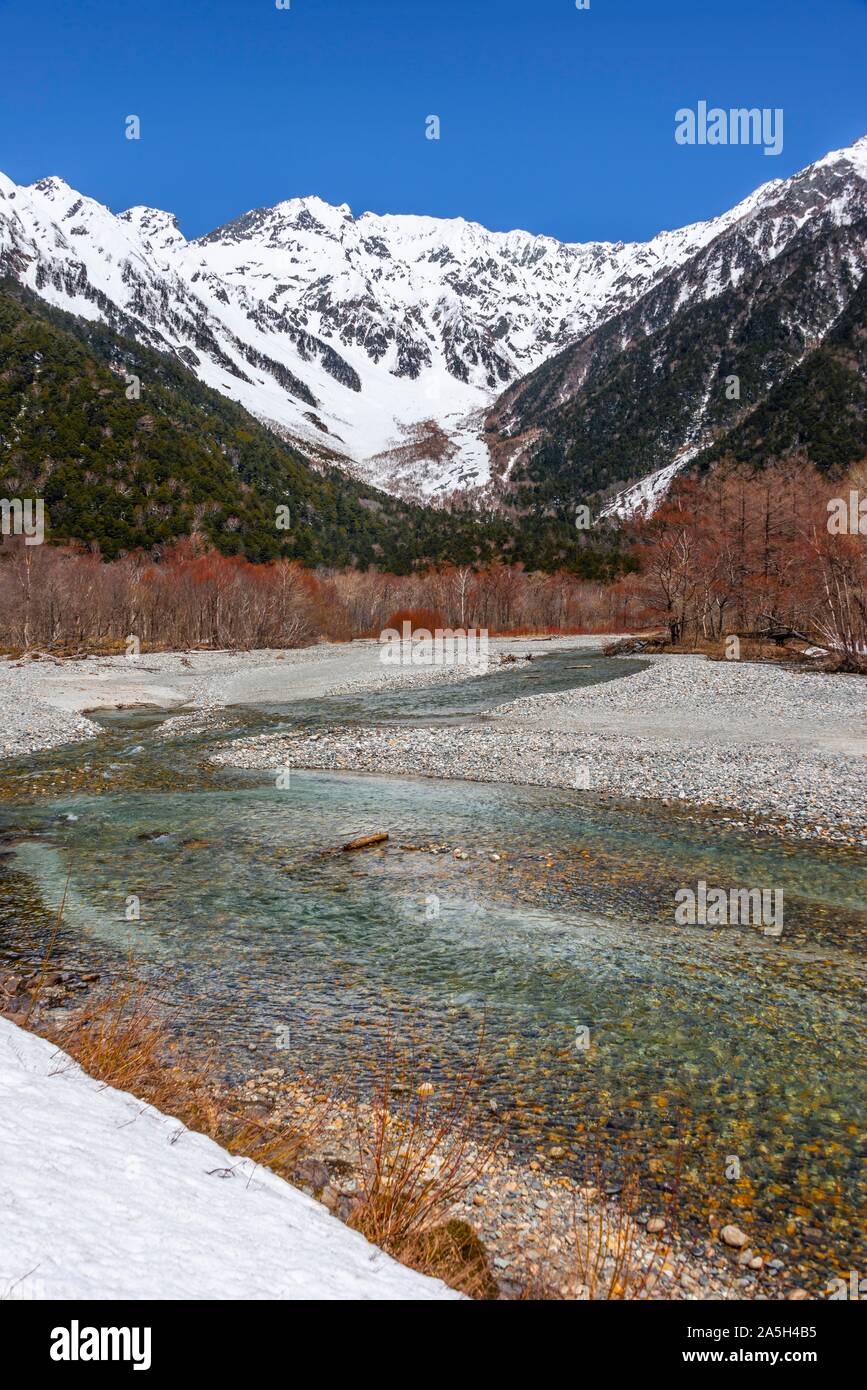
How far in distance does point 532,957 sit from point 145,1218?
21.4 ft

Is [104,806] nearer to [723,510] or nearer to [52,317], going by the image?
[723,510]

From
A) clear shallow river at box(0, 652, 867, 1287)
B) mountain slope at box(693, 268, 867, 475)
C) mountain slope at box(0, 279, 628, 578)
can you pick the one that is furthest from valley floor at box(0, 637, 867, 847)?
mountain slope at box(693, 268, 867, 475)

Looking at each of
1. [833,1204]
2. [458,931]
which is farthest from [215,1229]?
[458,931]

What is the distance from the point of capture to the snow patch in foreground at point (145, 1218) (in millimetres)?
3189

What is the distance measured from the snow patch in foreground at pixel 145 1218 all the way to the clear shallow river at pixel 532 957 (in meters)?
2.31

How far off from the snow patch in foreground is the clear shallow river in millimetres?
2314

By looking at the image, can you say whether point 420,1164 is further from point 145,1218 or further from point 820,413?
point 820,413

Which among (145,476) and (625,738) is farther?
(145,476)

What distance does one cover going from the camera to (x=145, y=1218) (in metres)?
3.70

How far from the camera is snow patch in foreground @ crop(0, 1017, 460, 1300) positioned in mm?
3189

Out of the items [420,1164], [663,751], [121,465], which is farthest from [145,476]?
[420,1164]

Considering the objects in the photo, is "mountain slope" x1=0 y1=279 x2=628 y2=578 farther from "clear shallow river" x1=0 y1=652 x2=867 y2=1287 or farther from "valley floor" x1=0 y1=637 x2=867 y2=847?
"clear shallow river" x1=0 y1=652 x2=867 y2=1287

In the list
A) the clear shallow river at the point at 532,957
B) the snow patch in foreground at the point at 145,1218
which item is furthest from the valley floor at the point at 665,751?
the snow patch in foreground at the point at 145,1218

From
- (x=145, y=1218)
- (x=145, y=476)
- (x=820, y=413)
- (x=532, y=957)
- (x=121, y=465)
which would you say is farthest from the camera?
(x=820, y=413)
